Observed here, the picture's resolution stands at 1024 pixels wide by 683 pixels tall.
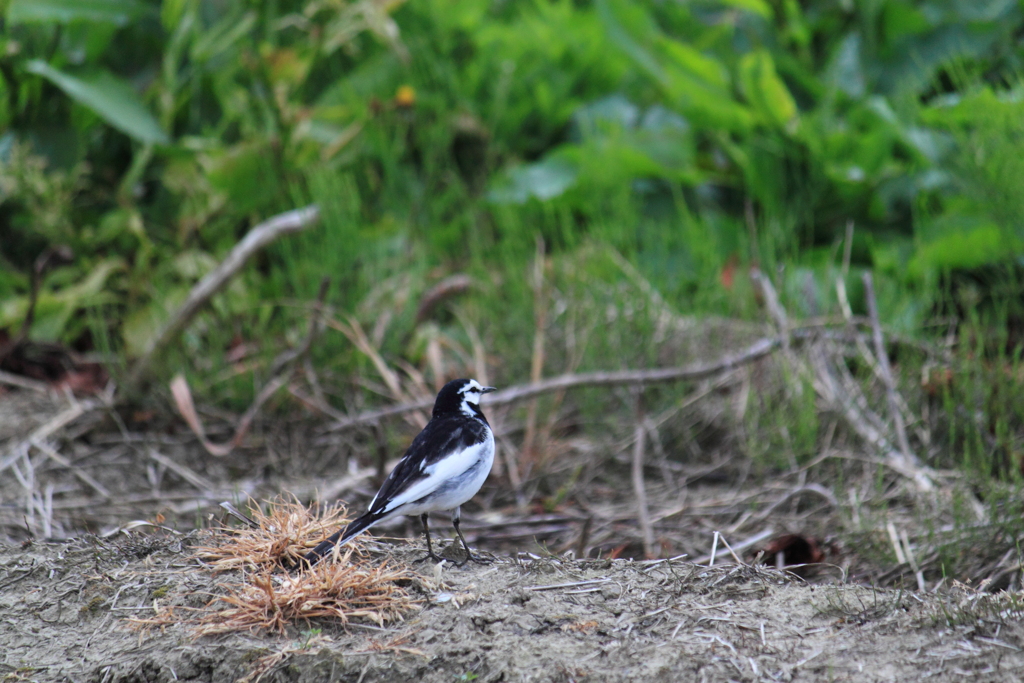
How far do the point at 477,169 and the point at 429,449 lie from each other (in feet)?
12.8

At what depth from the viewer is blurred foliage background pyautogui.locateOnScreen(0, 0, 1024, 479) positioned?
15.5 ft

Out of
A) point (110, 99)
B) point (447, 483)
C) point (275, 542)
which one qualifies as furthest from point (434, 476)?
point (110, 99)

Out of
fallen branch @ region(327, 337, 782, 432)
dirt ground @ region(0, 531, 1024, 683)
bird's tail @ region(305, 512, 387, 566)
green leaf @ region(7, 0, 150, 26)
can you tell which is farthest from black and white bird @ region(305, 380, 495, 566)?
green leaf @ region(7, 0, 150, 26)

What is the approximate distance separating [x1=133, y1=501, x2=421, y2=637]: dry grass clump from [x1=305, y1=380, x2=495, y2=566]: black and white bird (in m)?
0.07

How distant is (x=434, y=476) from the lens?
245 cm

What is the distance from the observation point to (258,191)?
5.50 m

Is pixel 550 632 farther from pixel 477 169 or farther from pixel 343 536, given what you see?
pixel 477 169

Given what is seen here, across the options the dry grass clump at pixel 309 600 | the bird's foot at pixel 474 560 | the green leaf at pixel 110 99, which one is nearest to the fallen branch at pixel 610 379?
the bird's foot at pixel 474 560

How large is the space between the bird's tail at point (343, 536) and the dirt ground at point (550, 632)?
21 centimetres

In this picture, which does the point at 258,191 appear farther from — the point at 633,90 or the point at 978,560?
the point at 978,560

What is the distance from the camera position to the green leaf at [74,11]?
16.3ft

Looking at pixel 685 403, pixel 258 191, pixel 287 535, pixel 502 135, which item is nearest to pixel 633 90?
pixel 502 135

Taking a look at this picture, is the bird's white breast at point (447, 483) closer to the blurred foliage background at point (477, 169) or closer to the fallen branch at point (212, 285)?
the blurred foliage background at point (477, 169)

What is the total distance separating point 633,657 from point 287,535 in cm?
94
